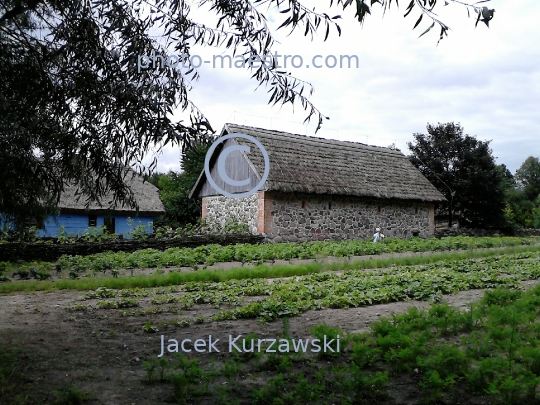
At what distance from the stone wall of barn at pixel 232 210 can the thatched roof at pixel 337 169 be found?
703 mm

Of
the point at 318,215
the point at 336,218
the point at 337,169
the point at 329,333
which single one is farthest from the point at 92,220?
the point at 329,333

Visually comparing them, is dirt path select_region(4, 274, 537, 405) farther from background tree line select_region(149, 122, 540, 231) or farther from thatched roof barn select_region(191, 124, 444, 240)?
background tree line select_region(149, 122, 540, 231)

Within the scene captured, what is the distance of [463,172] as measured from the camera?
1175 inches

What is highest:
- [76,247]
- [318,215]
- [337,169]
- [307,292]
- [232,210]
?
[337,169]

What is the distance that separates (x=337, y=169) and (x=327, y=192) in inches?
85.7

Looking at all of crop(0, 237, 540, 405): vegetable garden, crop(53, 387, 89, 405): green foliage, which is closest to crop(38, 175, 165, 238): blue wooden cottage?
crop(0, 237, 540, 405): vegetable garden

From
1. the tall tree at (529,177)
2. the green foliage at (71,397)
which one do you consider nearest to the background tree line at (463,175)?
the tall tree at (529,177)

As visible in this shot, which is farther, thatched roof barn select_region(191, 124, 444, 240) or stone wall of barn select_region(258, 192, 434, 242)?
stone wall of barn select_region(258, 192, 434, 242)

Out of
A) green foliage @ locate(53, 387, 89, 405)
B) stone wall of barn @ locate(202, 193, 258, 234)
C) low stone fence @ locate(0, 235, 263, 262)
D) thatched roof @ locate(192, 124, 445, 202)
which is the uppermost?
thatched roof @ locate(192, 124, 445, 202)

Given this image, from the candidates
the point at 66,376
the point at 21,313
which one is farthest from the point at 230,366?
the point at 21,313

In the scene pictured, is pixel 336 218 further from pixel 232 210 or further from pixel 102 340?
pixel 102 340

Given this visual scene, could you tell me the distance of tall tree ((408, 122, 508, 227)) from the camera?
29.2 metres

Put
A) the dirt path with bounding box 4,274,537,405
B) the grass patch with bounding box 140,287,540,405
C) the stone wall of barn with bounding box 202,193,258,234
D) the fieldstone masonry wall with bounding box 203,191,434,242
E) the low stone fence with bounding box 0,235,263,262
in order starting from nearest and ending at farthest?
the grass patch with bounding box 140,287,540,405, the dirt path with bounding box 4,274,537,405, the low stone fence with bounding box 0,235,263,262, the stone wall of barn with bounding box 202,193,258,234, the fieldstone masonry wall with bounding box 203,191,434,242

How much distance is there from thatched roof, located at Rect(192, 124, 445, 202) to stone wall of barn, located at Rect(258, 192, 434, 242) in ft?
1.49
